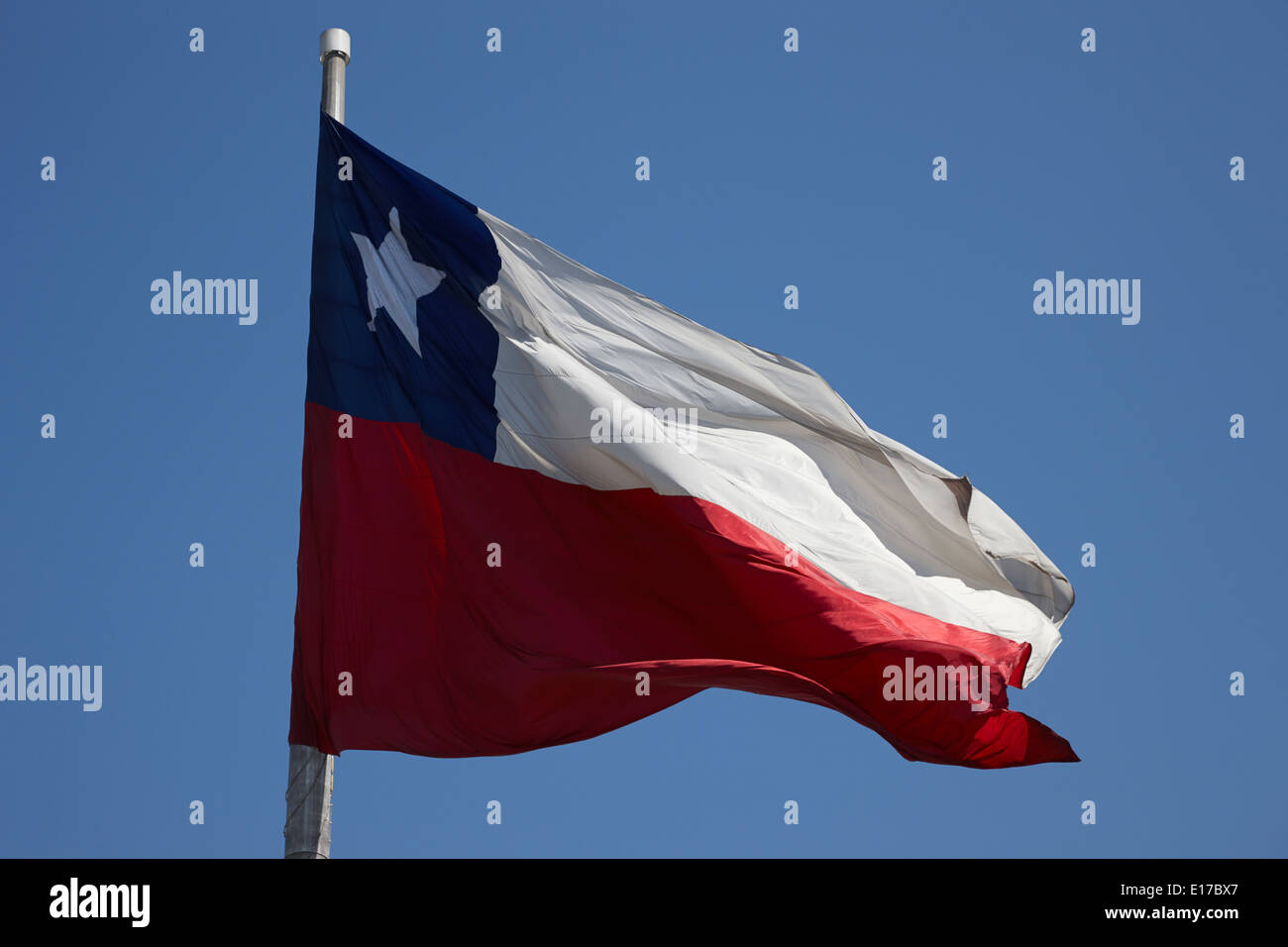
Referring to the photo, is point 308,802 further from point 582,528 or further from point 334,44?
point 334,44

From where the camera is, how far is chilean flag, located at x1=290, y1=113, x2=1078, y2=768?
1420 cm

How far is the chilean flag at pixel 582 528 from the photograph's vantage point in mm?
14203

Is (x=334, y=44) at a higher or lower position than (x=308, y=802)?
higher

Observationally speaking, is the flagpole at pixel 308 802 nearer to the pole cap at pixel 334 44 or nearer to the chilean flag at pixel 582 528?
the chilean flag at pixel 582 528

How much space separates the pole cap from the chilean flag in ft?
2.36

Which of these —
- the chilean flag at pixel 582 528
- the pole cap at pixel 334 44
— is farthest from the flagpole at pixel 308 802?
the pole cap at pixel 334 44

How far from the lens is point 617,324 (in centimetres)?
1631

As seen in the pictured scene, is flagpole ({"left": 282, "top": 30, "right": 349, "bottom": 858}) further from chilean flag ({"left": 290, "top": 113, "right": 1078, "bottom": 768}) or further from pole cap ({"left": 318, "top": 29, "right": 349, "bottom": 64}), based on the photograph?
pole cap ({"left": 318, "top": 29, "right": 349, "bottom": 64})

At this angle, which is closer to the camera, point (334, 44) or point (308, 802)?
point (308, 802)

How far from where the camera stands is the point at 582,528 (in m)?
15.3

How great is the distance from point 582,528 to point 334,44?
4423mm

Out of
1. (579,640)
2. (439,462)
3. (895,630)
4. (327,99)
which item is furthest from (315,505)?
(895,630)

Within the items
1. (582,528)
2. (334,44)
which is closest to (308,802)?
(582,528)

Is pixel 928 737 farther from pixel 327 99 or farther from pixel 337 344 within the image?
pixel 327 99
